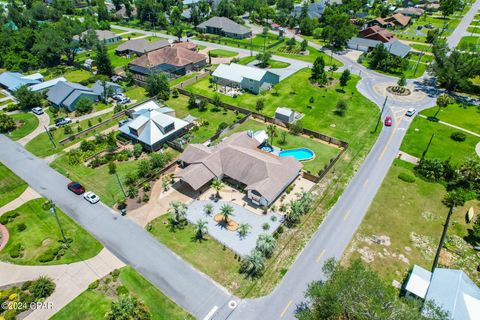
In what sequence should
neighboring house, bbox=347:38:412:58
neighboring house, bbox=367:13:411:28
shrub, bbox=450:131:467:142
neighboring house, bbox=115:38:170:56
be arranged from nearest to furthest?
shrub, bbox=450:131:467:142
neighboring house, bbox=347:38:412:58
neighboring house, bbox=115:38:170:56
neighboring house, bbox=367:13:411:28

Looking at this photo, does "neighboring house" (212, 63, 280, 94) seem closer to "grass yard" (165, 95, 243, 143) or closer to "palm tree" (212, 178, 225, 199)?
"grass yard" (165, 95, 243, 143)

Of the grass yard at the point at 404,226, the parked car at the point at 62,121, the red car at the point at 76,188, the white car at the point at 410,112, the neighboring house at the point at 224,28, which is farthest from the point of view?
the neighboring house at the point at 224,28

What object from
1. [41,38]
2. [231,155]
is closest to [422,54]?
[231,155]

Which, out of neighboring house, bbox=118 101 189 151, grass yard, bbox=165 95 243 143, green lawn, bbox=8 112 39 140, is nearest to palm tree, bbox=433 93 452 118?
grass yard, bbox=165 95 243 143

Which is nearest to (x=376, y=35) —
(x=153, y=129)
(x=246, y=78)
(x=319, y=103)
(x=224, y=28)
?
(x=319, y=103)

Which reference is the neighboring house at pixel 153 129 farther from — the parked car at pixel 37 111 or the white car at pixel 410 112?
the white car at pixel 410 112

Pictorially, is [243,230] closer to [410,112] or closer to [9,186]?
[9,186]

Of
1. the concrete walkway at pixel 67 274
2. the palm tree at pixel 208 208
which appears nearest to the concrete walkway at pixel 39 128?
the concrete walkway at pixel 67 274
